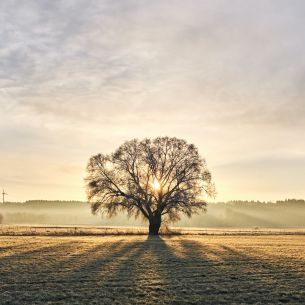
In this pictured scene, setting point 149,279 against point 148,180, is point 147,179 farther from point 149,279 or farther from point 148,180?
point 149,279

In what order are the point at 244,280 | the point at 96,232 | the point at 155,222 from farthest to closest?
the point at 96,232 → the point at 155,222 → the point at 244,280

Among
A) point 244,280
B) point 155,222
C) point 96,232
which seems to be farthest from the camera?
point 96,232

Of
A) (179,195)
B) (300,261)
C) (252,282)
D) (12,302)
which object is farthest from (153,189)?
(12,302)

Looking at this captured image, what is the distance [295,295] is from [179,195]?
42.0 metres

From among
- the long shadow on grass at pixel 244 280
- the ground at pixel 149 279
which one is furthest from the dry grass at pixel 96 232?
the long shadow on grass at pixel 244 280

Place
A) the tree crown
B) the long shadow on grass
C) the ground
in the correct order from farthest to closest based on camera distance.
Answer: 1. the tree crown
2. the long shadow on grass
3. the ground

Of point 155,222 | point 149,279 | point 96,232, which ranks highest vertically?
point 155,222

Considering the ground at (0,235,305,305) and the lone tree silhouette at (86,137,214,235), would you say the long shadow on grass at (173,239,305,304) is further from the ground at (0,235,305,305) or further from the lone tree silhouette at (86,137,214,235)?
the lone tree silhouette at (86,137,214,235)

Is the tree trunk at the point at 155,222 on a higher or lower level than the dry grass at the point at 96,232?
higher

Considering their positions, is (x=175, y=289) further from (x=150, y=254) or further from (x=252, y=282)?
(x=150, y=254)

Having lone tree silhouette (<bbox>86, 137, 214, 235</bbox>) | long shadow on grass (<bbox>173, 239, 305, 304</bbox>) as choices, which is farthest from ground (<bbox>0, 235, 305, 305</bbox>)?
lone tree silhouette (<bbox>86, 137, 214, 235</bbox>)

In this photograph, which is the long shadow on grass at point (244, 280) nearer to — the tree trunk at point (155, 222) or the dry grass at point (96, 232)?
the tree trunk at point (155, 222)

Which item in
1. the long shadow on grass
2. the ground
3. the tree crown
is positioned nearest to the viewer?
the ground

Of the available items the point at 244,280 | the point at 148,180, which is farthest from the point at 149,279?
the point at 148,180
